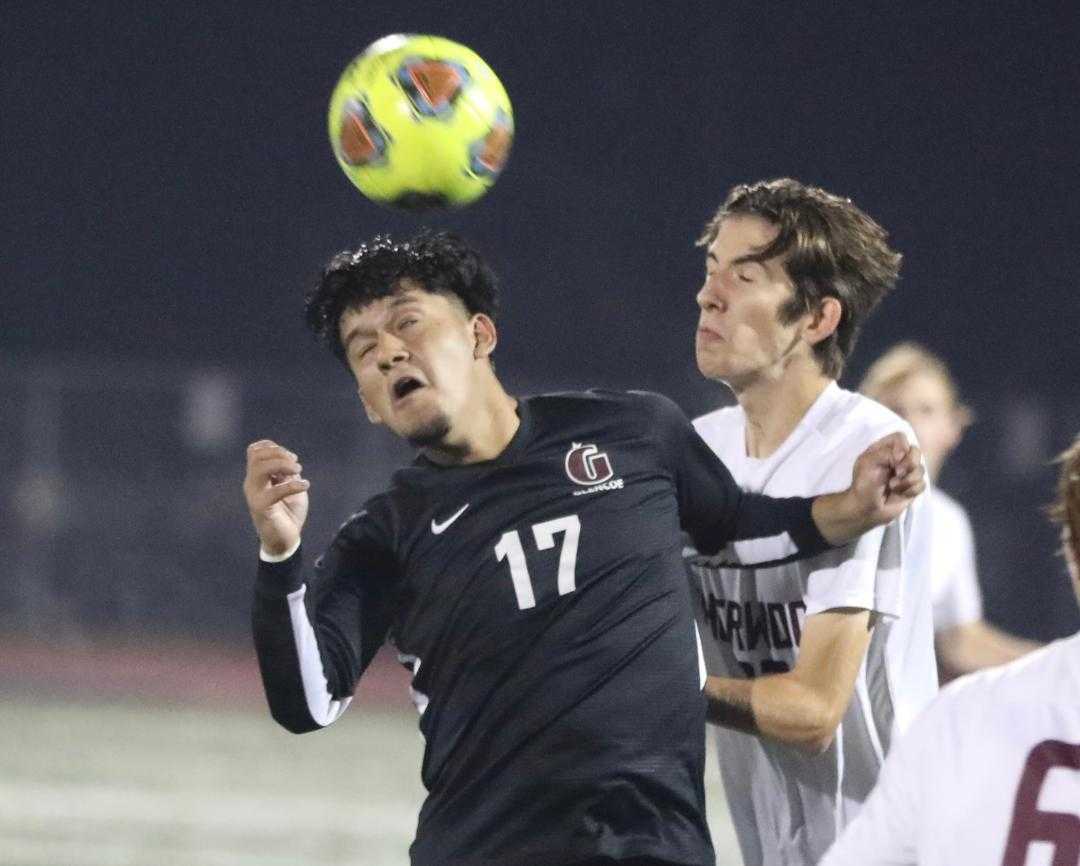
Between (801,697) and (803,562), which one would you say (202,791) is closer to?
(803,562)

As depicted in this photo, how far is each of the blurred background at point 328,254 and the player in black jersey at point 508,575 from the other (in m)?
7.55

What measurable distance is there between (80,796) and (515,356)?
20096 mm

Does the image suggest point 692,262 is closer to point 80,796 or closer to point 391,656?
point 391,656

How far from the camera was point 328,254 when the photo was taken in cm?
3234

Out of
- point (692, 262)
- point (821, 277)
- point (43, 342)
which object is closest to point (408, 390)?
point (821, 277)

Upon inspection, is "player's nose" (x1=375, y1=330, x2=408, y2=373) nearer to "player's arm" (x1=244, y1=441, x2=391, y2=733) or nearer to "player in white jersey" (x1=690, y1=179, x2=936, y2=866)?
"player's arm" (x1=244, y1=441, x2=391, y2=733)

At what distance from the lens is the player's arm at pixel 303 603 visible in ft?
12.1

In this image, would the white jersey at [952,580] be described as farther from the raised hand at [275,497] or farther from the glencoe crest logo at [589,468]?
the raised hand at [275,497]

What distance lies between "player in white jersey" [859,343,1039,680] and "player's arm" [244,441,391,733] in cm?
345

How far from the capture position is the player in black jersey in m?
3.73

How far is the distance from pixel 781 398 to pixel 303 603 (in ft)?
4.27

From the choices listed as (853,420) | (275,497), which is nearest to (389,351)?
(275,497)

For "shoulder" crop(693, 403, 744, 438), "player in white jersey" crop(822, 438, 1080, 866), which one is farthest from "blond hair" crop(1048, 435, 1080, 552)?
"shoulder" crop(693, 403, 744, 438)

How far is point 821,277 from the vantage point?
14.7 ft
